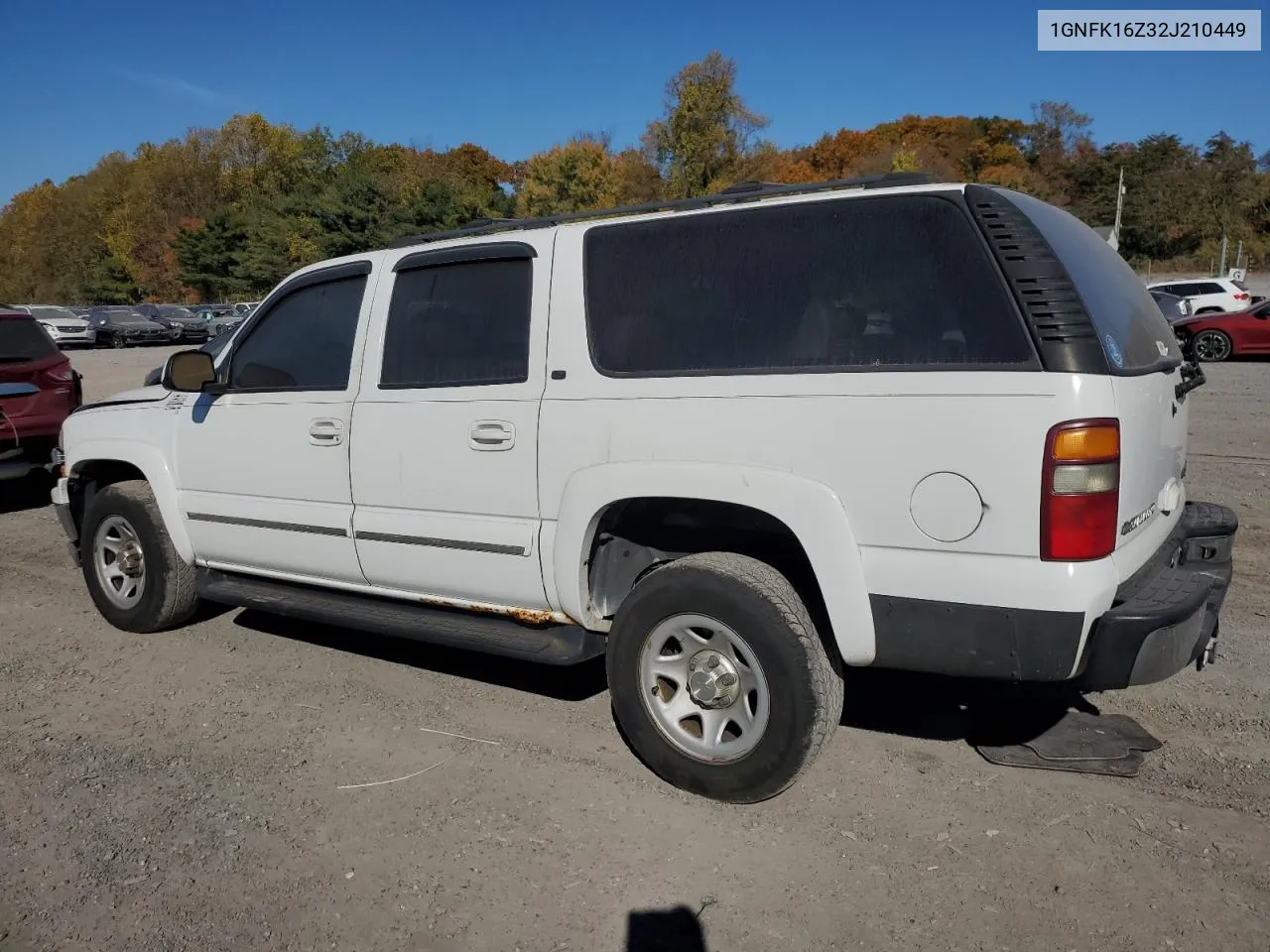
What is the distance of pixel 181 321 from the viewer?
41625mm

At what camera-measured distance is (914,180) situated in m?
3.25

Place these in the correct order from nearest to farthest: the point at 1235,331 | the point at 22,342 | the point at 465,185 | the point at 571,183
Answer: the point at 22,342 → the point at 1235,331 → the point at 571,183 → the point at 465,185

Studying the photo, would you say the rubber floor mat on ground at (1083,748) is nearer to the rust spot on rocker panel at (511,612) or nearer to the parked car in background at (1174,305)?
the rust spot on rocker panel at (511,612)

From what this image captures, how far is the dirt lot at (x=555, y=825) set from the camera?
2801mm

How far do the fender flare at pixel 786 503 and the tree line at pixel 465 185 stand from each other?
141 feet

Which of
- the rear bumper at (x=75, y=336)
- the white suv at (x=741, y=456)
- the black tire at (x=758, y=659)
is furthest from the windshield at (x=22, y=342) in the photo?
the rear bumper at (x=75, y=336)

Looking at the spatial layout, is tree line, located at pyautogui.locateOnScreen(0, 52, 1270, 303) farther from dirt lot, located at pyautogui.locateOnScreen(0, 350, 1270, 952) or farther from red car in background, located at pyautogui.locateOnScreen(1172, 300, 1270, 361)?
dirt lot, located at pyautogui.locateOnScreen(0, 350, 1270, 952)

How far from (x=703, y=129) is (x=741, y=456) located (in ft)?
160

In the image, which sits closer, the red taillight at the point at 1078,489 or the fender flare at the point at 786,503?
the red taillight at the point at 1078,489

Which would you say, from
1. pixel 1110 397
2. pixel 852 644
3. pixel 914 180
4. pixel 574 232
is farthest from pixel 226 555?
pixel 1110 397

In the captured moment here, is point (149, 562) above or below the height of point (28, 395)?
below

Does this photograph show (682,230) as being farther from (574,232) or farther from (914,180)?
(914,180)

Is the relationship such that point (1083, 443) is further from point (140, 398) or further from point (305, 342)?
point (140, 398)

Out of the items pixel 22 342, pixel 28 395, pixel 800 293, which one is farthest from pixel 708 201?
pixel 22 342
